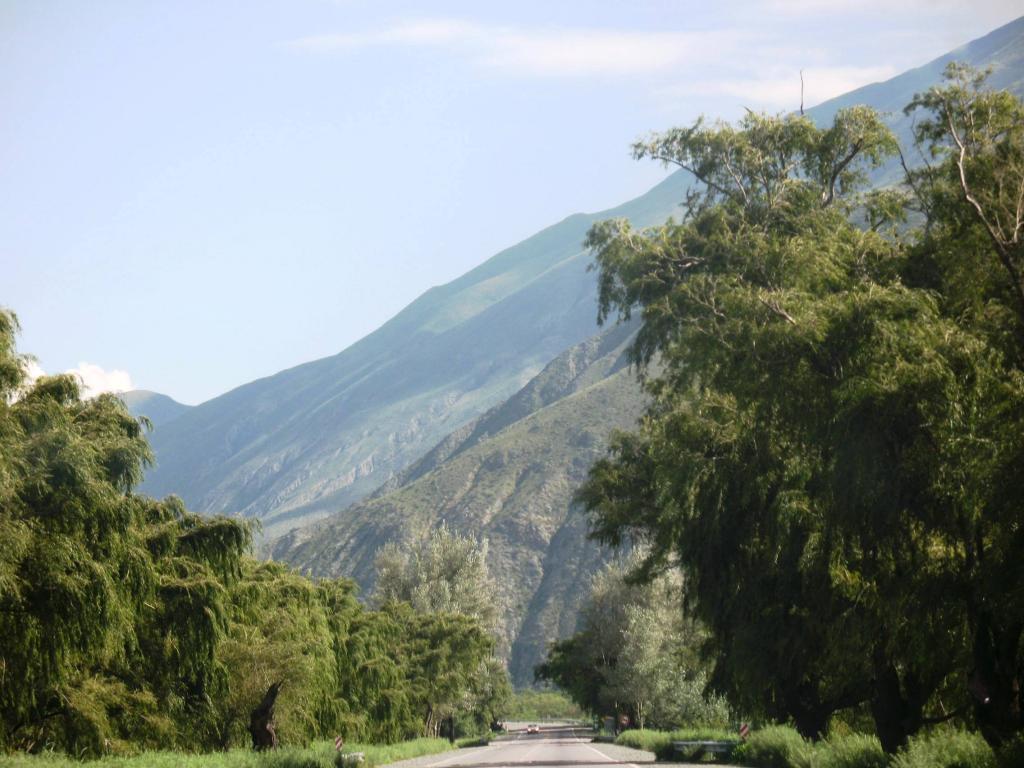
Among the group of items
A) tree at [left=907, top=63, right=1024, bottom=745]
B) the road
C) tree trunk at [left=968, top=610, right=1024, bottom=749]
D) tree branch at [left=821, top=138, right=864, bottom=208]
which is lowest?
the road

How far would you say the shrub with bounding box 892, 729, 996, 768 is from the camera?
1689 cm

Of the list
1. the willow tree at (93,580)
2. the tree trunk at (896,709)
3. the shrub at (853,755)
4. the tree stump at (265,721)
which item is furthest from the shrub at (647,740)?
the tree trunk at (896,709)

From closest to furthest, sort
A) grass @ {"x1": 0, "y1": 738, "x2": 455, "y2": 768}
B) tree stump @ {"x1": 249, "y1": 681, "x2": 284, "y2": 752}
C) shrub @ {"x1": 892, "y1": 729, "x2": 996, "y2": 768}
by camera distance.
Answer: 1. shrub @ {"x1": 892, "y1": 729, "x2": 996, "y2": 768}
2. grass @ {"x1": 0, "y1": 738, "x2": 455, "y2": 768}
3. tree stump @ {"x1": 249, "y1": 681, "x2": 284, "y2": 752}

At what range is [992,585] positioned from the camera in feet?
53.9

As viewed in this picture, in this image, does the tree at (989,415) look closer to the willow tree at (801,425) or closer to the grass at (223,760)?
the willow tree at (801,425)

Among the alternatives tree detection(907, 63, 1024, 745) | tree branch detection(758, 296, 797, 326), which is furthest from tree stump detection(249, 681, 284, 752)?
tree detection(907, 63, 1024, 745)

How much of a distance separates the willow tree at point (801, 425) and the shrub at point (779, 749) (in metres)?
0.76

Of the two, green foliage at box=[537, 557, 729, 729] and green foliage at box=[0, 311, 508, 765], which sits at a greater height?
green foliage at box=[0, 311, 508, 765]

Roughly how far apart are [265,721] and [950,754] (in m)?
27.9

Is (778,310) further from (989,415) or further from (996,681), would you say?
(996,681)

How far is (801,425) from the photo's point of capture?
20875mm

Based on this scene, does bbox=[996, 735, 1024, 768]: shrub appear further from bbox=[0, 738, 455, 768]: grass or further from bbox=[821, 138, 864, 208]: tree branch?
bbox=[821, 138, 864, 208]: tree branch

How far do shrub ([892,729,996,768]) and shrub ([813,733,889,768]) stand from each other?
205 centimetres

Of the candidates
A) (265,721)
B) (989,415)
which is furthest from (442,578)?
(989,415)
